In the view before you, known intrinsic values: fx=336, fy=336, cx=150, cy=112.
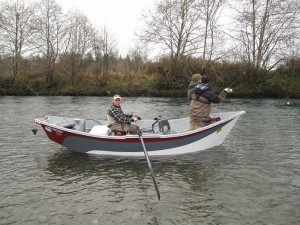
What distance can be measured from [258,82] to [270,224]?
29383 millimetres

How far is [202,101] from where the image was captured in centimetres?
984

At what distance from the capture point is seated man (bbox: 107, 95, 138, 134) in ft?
32.7

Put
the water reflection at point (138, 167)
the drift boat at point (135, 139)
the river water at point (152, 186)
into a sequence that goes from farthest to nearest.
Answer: the drift boat at point (135, 139) < the water reflection at point (138, 167) < the river water at point (152, 186)

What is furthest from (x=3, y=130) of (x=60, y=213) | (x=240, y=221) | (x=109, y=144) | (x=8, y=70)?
(x=8, y=70)

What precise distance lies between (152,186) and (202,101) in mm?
3282

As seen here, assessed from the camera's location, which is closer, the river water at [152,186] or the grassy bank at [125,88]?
the river water at [152,186]

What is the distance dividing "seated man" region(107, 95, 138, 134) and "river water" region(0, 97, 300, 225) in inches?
36.7

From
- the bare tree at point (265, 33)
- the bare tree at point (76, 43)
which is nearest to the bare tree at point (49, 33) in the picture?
the bare tree at point (76, 43)

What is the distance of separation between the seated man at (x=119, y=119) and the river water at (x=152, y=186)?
0.93 meters

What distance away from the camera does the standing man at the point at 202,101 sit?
9.55 m

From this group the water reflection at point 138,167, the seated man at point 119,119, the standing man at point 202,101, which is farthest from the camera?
the seated man at point 119,119

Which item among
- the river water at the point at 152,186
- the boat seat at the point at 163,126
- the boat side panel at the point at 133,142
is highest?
the boat seat at the point at 163,126

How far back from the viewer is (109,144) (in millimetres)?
9930

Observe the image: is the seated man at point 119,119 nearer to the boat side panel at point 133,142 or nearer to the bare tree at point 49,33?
the boat side panel at point 133,142
